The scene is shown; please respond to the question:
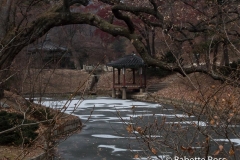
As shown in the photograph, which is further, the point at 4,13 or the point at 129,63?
the point at 129,63

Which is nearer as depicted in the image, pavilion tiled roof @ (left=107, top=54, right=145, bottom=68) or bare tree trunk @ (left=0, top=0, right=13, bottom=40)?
bare tree trunk @ (left=0, top=0, right=13, bottom=40)

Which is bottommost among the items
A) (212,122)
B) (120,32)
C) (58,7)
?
(212,122)

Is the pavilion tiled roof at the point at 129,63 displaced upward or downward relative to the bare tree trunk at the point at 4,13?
downward

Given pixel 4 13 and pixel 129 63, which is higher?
pixel 4 13

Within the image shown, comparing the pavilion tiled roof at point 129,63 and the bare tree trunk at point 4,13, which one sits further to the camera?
the pavilion tiled roof at point 129,63

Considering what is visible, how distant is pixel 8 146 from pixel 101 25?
5311 mm

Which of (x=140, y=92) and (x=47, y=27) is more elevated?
(x=47, y=27)

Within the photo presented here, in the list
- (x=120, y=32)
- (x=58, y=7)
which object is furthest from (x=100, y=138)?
(x=58, y=7)

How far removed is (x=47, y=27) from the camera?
14.8 meters

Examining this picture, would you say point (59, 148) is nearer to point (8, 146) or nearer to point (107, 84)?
point (8, 146)

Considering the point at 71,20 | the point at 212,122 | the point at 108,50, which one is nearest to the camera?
the point at 212,122

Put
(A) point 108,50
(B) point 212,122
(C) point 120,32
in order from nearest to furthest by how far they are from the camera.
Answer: (B) point 212,122
(C) point 120,32
(A) point 108,50

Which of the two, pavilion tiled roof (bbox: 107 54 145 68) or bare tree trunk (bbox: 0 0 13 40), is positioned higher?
bare tree trunk (bbox: 0 0 13 40)

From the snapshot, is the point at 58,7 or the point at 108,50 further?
the point at 108,50
